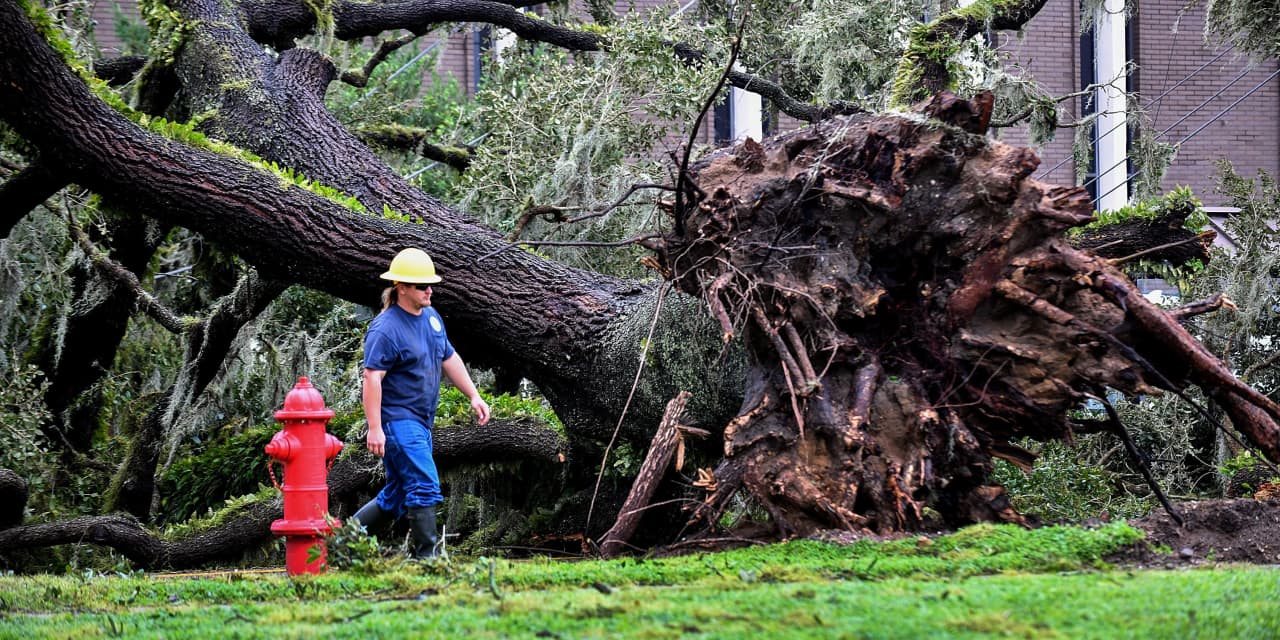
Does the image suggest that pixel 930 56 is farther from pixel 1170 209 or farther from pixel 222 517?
pixel 222 517

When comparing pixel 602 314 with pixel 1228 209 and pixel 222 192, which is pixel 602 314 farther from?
pixel 1228 209

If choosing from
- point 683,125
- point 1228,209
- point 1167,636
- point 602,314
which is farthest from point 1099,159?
point 1167,636

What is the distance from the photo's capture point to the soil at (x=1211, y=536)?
198 inches

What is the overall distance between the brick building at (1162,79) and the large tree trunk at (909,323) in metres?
12.7

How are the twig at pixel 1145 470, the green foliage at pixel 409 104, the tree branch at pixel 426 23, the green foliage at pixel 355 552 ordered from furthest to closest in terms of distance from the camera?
1. the green foliage at pixel 409 104
2. the tree branch at pixel 426 23
3. the twig at pixel 1145 470
4. the green foliage at pixel 355 552

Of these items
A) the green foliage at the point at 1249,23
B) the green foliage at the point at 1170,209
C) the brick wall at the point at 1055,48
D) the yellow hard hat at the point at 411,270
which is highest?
the brick wall at the point at 1055,48

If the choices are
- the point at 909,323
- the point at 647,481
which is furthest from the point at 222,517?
the point at 909,323

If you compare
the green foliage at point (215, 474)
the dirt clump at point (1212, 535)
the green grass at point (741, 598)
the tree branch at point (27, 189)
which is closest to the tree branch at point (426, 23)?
the tree branch at point (27, 189)

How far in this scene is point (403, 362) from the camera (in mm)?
6273

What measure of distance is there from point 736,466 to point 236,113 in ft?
18.4

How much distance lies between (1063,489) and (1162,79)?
14.2 metres

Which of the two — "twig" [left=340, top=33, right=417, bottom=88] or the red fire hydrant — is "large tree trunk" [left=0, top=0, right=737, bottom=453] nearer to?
the red fire hydrant

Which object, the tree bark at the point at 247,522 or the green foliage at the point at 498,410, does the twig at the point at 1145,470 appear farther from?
the green foliage at the point at 498,410

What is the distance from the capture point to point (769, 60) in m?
13.4
